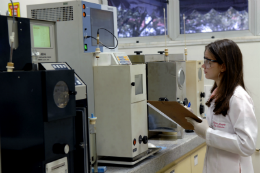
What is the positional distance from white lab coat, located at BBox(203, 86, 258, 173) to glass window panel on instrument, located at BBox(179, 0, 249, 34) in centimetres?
229

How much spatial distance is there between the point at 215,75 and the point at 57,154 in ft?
3.02

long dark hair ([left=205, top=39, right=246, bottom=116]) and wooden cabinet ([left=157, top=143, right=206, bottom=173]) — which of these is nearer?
long dark hair ([left=205, top=39, right=246, bottom=116])

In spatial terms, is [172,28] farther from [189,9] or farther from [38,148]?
[38,148]

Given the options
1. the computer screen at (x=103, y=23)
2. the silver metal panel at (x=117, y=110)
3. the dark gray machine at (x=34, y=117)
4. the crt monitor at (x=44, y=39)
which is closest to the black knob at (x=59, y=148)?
the dark gray machine at (x=34, y=117)

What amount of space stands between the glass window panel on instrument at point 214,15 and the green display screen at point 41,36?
262cm

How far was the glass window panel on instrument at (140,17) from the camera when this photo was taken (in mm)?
4082

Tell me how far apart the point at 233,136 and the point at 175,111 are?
36cm

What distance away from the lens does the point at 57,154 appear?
1.21 metres

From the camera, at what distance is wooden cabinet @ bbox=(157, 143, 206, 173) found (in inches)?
85.1

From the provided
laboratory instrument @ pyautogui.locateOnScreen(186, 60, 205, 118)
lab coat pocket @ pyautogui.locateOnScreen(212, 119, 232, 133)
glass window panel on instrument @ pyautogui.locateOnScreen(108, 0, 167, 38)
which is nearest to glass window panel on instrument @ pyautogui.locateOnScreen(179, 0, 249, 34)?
glass window panel on instrument @ pyautogui.locateOnScreen(108, 0, 167, 38)

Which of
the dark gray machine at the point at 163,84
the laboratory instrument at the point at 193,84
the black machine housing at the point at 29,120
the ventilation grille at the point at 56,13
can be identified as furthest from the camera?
the laboratory instrument at the point at 193,84

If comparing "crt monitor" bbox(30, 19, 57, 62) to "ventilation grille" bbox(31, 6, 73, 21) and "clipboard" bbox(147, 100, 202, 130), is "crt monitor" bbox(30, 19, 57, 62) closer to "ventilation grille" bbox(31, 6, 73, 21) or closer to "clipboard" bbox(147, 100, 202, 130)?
"ventilation grille" bbox(31, 6, 73, 21)

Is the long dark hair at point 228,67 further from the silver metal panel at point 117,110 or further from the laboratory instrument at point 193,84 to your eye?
the laboratory instrument at point 193,84

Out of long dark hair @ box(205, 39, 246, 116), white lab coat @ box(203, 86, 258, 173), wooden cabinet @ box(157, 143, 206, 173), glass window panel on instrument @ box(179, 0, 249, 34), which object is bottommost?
wooden cabinet @ box(157, 143, 206, 173)
